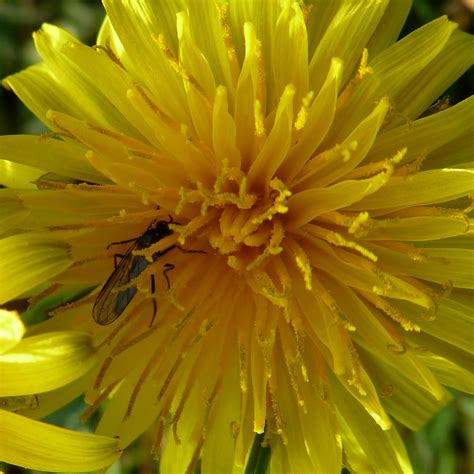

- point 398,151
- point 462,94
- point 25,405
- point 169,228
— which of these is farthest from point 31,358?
point 462,94

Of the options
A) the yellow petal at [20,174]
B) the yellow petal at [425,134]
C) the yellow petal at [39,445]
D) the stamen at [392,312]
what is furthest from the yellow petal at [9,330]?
the yellow petal at [425,134]

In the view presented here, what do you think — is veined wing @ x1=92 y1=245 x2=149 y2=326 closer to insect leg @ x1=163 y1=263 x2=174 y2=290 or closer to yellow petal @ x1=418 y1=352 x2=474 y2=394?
insect leg @ x1=163 y1=263 x2=174 y2=290

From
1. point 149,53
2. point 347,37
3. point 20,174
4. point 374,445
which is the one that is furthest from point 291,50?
point 374,445

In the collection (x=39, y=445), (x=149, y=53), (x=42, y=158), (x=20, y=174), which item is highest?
(x=149, y=53)

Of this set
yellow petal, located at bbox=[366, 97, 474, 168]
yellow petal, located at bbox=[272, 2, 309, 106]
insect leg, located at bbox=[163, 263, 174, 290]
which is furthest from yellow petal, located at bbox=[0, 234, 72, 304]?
yellow petal, located at bbox=[366, 97, 474, 168]

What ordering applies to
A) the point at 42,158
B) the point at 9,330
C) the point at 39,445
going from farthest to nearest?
the point at 42,158, the point at 39,445, the point at 9,330

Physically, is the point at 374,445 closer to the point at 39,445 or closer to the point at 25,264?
the point at 39,445

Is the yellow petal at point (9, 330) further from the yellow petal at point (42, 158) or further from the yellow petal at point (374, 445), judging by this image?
the yellow petal at point (374, 445)
